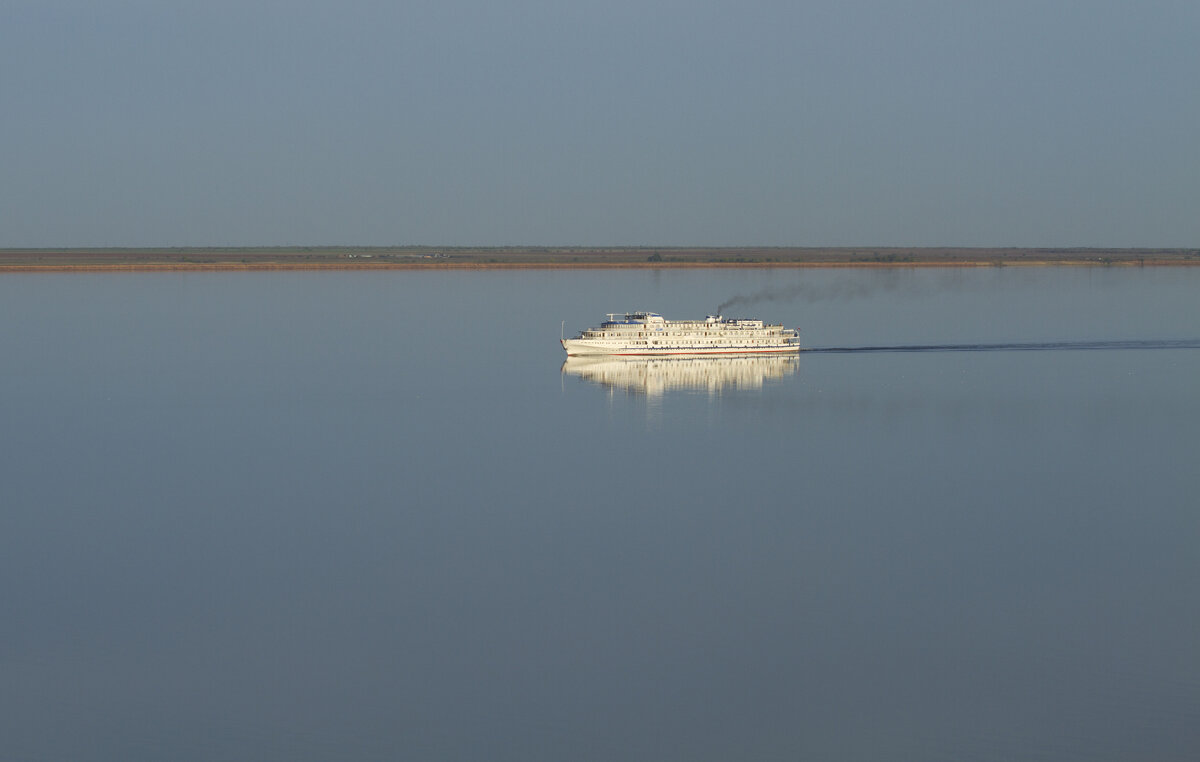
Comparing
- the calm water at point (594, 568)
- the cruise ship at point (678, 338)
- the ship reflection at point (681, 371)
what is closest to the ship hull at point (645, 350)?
the cruise ship at point (678, 338)

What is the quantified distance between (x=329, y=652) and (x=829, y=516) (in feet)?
24.5

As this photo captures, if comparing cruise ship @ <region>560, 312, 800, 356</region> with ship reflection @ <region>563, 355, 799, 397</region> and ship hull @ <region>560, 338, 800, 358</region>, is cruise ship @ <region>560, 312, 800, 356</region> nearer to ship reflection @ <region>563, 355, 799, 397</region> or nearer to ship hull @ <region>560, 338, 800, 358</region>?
ship hull @ <region>560, 338, 800, 358</region>

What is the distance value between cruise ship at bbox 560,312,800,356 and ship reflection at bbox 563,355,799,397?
0.96 feet

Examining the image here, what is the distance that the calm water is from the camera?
10516 mm

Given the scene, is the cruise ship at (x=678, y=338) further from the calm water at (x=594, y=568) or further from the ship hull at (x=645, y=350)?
the calm water at (x=594, y=568)

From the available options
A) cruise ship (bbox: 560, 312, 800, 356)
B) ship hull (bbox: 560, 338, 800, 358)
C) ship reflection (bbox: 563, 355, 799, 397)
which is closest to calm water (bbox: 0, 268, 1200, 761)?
ship reflection (bbox: 563, 355, 799, 397)

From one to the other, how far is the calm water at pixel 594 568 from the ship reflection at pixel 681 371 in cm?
66

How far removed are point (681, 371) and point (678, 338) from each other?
3.71 metres

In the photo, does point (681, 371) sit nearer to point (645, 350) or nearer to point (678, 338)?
point (645, 350)

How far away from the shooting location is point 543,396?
2992 cm

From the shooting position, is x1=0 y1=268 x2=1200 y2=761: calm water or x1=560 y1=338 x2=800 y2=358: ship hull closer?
x1=0 y1=268 x2=1200 y2=761: calm water

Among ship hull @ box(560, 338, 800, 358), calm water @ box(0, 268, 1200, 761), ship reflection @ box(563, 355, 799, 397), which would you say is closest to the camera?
calm water @ box(0, 268, 1200, 761)

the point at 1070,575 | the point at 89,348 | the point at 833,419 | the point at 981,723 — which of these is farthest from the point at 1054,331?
the point at 981,723

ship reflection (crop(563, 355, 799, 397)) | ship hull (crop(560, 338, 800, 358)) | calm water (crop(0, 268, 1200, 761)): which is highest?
ship hull (crop(560, 338, 800, 358))
